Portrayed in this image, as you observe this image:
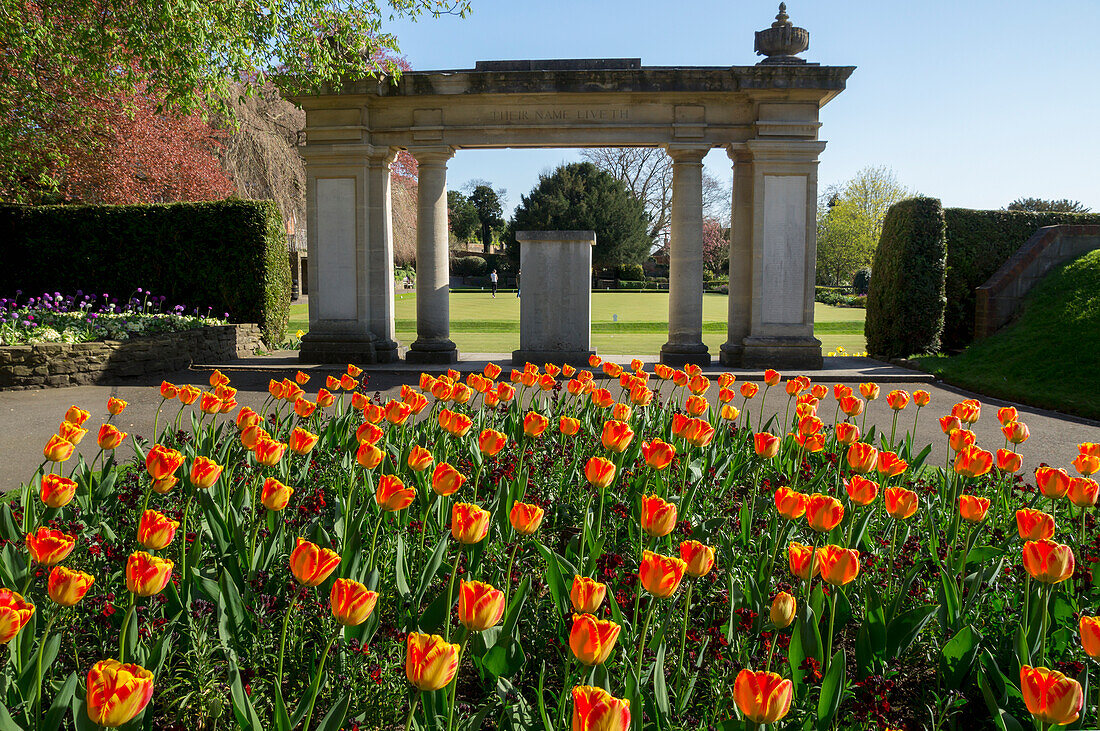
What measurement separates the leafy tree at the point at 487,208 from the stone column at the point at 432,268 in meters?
62.4

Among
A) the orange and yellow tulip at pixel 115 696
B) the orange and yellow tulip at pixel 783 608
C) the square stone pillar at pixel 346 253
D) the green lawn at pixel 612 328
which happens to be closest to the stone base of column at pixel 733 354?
the green lawn at pixel 612 328

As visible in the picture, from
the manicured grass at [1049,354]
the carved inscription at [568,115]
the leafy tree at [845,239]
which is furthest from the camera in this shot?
the leafy tree at [845,239]

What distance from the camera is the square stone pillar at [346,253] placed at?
12930 mm

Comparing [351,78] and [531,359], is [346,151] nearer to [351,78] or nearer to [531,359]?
[351,78]

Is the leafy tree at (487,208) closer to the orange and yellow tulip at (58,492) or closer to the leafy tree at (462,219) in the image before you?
the leafy tree at (462,219)

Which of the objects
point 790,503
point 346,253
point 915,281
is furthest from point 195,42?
point 915,281

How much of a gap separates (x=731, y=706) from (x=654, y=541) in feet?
1.97

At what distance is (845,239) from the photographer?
52.8 m

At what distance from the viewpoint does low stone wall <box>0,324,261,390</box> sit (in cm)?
1021

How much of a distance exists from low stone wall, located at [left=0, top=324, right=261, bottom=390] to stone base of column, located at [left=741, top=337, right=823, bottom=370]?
30.3 ft

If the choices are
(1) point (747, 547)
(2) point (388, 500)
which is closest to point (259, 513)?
(2) point (388, 500)

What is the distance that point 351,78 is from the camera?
39.3 feet

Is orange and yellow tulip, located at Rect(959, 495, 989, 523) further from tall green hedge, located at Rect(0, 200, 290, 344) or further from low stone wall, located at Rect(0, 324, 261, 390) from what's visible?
tall green hedge, located at Rect(0, 200, 290, 344)

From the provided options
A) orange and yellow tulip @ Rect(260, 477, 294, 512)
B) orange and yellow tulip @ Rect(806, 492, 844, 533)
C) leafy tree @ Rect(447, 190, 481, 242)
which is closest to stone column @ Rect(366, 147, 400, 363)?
orange and yellow tulip @ Rect(260, 477, 294, 512)
